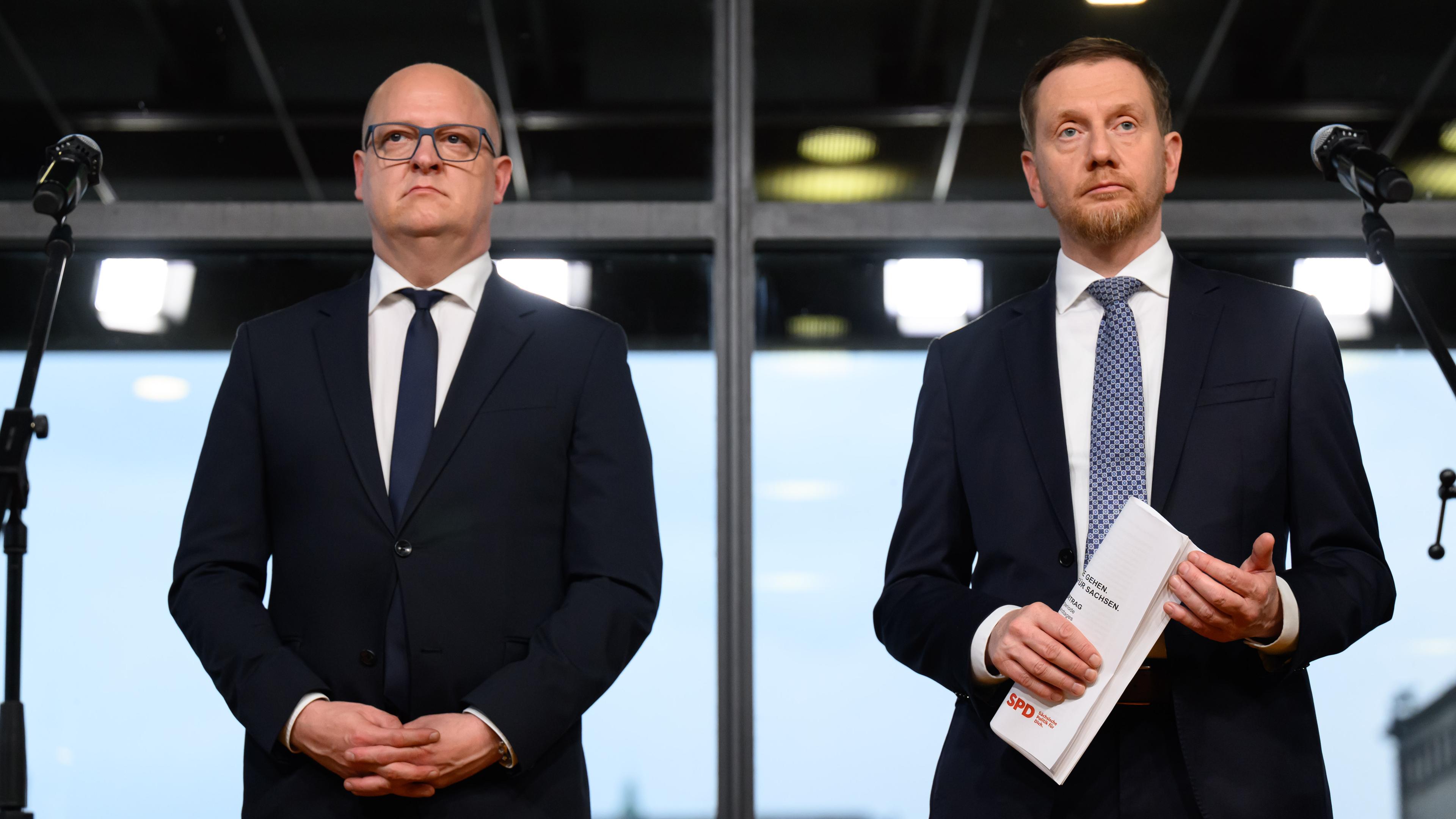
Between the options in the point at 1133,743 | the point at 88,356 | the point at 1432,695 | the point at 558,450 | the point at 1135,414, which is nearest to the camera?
the point at 1133,743

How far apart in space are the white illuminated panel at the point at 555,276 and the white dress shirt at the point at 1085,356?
1887 millimetres

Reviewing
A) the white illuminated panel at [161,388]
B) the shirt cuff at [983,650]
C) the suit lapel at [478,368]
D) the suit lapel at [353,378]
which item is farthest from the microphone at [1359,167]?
the white illuminated panel at [161,388]

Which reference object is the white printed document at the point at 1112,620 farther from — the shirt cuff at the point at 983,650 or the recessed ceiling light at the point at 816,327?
the recessed ceiling light at the point at 816,327

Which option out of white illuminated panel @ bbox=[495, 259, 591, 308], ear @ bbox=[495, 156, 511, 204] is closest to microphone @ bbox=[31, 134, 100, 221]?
ear @ bbox=[495, 156, 511, 204]

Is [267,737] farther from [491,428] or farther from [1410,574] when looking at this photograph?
[1410,574]

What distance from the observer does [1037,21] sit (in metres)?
3.85

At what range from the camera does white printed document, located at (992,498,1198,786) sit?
1.59 meters

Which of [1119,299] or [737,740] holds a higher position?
[1119,299]

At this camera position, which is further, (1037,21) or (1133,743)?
(1037,21)

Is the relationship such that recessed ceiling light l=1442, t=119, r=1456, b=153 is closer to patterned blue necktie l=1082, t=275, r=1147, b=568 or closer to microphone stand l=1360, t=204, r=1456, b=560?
microphone stand l=1360, t=204, r=1456, b=560

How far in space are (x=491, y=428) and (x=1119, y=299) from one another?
3.15ft

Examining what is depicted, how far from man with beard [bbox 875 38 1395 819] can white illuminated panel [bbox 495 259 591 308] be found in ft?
5.75

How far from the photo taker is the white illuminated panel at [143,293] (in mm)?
3719

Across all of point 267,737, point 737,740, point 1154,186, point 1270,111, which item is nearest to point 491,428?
point 267,737
